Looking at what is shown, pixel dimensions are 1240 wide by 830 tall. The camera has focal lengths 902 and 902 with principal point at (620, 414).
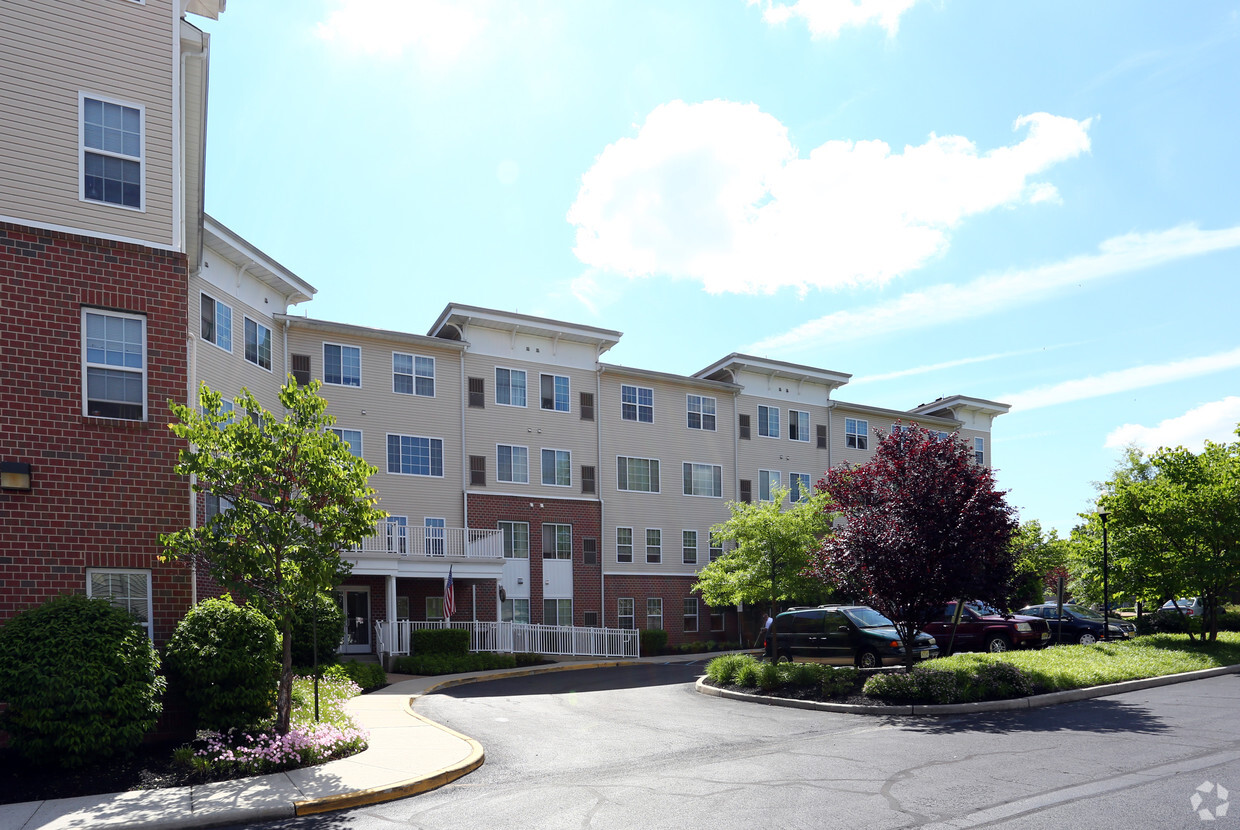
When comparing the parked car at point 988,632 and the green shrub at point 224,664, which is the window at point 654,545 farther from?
the green shrub at point 224,664

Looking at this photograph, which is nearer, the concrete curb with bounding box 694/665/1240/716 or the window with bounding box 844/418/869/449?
the concrete curb with bounding box 694/665/1240/716

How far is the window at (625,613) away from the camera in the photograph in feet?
113

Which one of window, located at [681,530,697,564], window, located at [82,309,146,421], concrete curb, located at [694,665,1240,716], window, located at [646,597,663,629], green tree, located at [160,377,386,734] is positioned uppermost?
window, located at [82,309,146,421]

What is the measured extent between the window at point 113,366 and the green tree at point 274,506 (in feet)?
5.05

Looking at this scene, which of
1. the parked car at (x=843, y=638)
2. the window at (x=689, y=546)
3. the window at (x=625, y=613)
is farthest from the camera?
the window at (x=689, y=546)

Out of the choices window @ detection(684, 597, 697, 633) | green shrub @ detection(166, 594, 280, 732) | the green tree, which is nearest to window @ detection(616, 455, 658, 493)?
window @ detection(684, 597, 697, 633)

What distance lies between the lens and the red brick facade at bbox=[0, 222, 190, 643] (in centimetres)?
1209

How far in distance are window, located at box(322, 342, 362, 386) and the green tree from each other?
1767cm

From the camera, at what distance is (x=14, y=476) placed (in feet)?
39.3

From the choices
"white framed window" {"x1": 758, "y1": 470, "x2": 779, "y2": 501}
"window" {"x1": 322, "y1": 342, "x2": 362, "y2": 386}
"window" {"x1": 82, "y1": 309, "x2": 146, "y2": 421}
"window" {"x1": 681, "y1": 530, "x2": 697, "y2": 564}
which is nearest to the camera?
"window" {"x1": 82, "y1": 309, "x2": 146, "y2": 421}

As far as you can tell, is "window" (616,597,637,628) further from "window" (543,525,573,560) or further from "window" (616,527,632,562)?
"window" (543,525,573,560)

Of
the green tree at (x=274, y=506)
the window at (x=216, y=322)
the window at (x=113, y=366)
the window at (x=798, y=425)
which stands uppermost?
the window at (x=216, y=322)

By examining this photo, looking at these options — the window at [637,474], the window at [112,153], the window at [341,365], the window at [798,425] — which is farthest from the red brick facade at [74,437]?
the window at [798,425]

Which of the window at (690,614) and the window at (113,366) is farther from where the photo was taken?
the window at (690,614)
